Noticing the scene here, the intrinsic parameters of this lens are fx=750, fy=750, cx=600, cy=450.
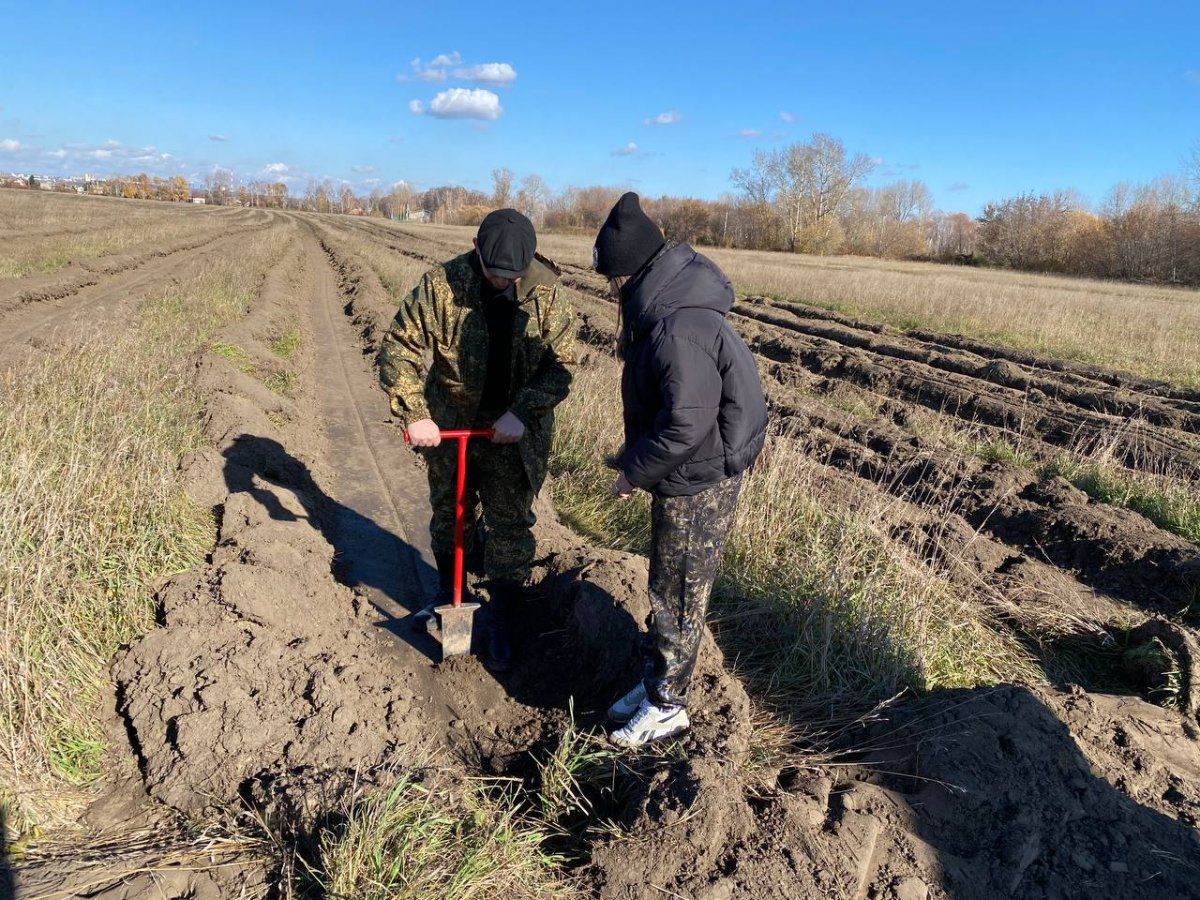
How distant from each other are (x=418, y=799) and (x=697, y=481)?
5.11ft

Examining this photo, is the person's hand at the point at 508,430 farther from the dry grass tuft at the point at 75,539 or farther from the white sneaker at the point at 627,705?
the dry grass tuft at the point at 75,539

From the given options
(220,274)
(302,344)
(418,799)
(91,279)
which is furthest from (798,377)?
(91,279)

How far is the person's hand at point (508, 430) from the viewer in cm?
372

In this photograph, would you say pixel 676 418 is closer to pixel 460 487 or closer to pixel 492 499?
pixel 460 487

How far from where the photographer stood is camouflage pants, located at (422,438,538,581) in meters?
4.09

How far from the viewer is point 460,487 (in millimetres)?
3918

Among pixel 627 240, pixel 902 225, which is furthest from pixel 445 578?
pixel 902 225

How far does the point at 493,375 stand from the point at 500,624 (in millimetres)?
1391

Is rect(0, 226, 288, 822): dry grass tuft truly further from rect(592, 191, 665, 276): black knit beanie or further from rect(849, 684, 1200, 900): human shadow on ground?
rect(849, 684, 1200, 900): human shadow on ground

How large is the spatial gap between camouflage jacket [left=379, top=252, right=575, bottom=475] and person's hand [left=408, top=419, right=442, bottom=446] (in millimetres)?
184

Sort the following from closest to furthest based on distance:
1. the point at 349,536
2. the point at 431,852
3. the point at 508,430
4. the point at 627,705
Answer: the point at 431,852 → the point at 627,705 → the point at 508,430 → the point at 349,536

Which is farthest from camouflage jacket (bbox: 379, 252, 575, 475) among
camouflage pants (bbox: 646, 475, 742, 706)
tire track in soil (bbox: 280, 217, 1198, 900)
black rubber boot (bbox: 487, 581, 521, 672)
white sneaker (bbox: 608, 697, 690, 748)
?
tire track in soil (bbox: 280, 217, 1198, 900)

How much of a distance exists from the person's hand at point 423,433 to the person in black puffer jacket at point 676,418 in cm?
113

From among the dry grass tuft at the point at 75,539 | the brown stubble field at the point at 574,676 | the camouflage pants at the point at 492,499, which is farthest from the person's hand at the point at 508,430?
the dry grass tuft at the point at 75,539
